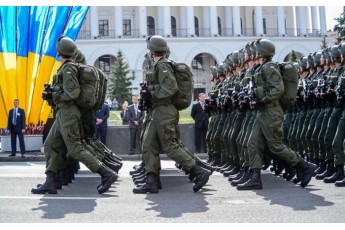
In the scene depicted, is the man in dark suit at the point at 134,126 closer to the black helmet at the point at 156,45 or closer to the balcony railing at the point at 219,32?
the black helmet at the point at 156,45

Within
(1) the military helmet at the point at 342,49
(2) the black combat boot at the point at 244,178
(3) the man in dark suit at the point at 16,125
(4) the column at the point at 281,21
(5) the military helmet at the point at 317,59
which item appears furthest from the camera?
(4) the column at the point at 281,21

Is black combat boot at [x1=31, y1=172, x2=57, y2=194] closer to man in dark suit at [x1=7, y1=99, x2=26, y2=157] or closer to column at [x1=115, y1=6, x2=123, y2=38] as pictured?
man in dark suit at [x1=7, y1=99, x2=26, y2=157]

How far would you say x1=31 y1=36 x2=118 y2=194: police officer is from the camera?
8.49 meters

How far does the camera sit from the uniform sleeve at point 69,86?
8.42 meters

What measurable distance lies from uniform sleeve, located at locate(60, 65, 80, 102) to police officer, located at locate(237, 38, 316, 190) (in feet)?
8.93

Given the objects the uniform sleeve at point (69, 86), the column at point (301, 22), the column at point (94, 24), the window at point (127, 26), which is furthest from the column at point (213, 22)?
the uniform sleeve at point (69, 86)

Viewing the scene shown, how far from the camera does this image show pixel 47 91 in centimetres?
873

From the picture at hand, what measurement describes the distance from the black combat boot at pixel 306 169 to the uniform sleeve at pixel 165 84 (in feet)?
7.46

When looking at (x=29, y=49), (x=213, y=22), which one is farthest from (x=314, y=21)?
(x=29, y=49)

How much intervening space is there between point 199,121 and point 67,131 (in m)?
8.91

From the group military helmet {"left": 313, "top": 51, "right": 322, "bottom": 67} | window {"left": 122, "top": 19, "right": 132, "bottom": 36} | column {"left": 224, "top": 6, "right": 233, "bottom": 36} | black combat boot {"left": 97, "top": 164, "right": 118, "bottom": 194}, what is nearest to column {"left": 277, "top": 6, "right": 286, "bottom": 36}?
column {"left": 224, "top": 6, "right": 233, "bottom": 36}

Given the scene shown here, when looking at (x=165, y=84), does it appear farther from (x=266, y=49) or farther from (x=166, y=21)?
(x=166, y=21)

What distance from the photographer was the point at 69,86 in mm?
8445
